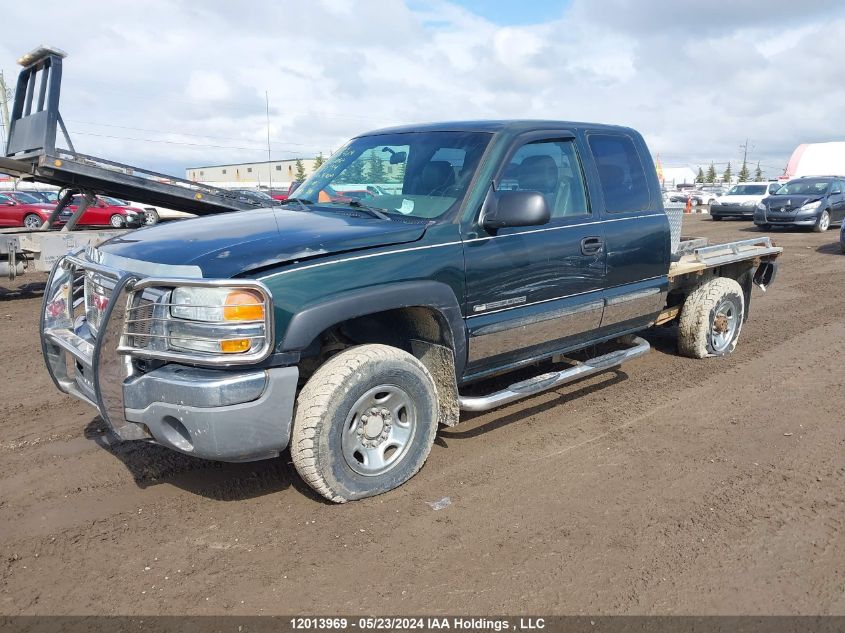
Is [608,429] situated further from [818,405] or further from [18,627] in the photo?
[18,627]

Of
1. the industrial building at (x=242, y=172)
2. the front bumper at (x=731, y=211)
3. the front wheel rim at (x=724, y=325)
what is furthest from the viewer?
the industrial building at (x=242, y=172)

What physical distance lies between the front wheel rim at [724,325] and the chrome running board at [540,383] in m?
1.32

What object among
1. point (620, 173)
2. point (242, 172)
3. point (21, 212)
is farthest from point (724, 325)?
point (242, 172)

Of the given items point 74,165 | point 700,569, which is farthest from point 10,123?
point 700,569

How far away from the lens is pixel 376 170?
174 inches

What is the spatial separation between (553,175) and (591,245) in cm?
54

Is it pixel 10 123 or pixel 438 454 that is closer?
pixel 438 454

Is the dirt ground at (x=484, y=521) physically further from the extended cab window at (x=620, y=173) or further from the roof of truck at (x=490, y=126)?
the roof of truck at (x=490, y=126)

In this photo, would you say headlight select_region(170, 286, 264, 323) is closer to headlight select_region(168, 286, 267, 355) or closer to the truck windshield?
headlight select_region(168, 286, 267, 355)

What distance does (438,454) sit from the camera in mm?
4145

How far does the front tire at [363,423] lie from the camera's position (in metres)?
3.23

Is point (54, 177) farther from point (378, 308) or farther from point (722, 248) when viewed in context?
point (722, 248)

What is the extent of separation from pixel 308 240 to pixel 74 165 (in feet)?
21.7

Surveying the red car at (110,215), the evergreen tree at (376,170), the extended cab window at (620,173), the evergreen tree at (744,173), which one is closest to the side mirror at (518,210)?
the evergreen tree at (376,170)
